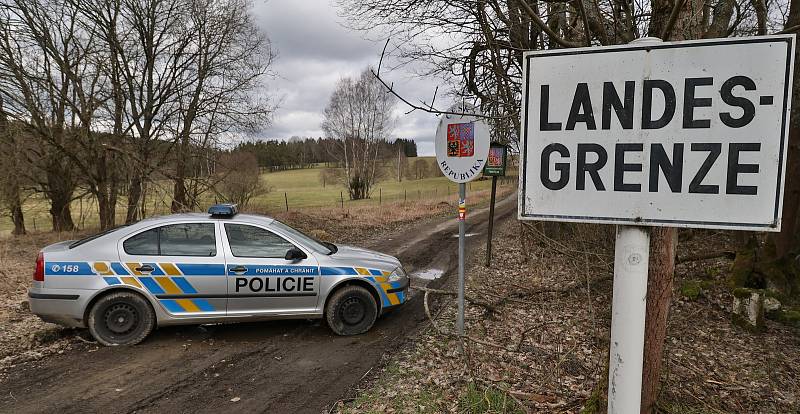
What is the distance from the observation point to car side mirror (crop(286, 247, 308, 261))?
17.5 ft

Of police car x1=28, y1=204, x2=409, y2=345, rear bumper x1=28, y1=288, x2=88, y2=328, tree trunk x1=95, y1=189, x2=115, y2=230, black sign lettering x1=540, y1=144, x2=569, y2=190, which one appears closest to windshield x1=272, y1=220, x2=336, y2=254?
police car x1=28, y1=204, x2=409, y2=345

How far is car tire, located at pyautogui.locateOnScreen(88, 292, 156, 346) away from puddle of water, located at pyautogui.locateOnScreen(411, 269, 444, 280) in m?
4.93

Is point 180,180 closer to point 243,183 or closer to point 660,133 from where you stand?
point 243,183

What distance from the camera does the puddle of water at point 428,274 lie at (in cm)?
873

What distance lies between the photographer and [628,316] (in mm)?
1627

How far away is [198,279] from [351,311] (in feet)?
5.98

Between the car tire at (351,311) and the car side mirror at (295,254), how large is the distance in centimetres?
62

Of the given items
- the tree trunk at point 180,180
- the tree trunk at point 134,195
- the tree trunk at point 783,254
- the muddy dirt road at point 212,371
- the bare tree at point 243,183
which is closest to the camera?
the muddy dirt road at point 212,371

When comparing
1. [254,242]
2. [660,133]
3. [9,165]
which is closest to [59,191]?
[9,165]

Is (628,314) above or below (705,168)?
below

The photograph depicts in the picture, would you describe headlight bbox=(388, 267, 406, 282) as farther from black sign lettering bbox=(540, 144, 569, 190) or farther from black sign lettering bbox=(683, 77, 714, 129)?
black sign lettering bbox=(683, 77, 714, 129)

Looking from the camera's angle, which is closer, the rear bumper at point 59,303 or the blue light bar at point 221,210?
the rear bumper at point 59,303

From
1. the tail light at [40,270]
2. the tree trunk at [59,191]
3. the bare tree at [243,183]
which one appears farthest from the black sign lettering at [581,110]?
the tree trunk at [59,191]

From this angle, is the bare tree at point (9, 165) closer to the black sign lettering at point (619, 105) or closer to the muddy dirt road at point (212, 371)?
the muddy dirt road at point (212, 371)
